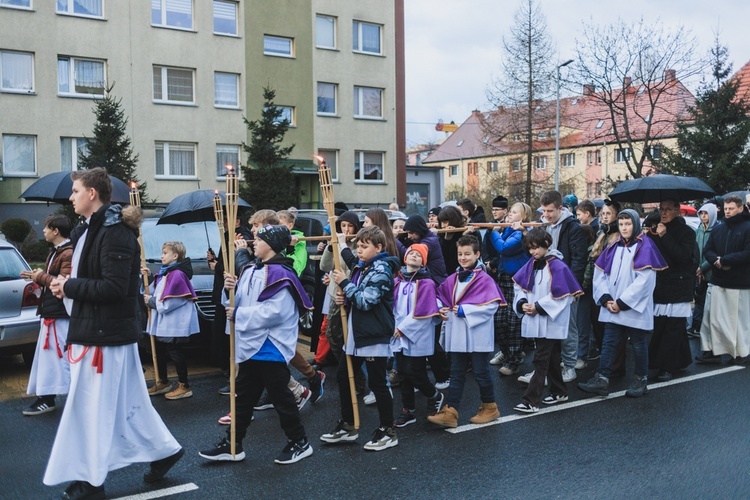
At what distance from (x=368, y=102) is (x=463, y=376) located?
31084 millimetres

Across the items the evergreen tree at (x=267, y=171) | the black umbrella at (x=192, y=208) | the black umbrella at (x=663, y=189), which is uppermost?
the evergreen tree at (x=267, y=171)

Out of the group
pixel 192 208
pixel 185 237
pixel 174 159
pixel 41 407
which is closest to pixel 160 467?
pixel 41 407

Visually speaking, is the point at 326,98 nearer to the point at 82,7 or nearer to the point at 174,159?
the point at 174,159

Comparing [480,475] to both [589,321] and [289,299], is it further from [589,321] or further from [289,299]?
[589,321]

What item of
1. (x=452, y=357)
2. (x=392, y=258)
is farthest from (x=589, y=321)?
(x=392, y=258)

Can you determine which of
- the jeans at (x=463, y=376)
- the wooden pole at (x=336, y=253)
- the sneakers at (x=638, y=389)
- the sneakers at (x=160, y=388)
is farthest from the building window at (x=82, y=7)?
the sneakers at (x=638, y=389)

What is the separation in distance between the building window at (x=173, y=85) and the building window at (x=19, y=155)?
514 centimetres

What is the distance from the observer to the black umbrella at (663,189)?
326 inches

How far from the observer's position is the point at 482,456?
224 inches

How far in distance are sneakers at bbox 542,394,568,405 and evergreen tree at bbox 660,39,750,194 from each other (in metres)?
20.2

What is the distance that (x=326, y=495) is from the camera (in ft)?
16.1

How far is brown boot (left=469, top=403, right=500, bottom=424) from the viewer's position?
656 centimetres

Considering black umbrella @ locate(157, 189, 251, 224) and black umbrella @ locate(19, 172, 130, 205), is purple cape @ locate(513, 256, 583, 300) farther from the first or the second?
black umbrella @ locate(19, 172, 130, 205)

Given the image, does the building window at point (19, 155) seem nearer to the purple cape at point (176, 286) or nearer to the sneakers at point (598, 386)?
the purple cape at point (176, 286)
